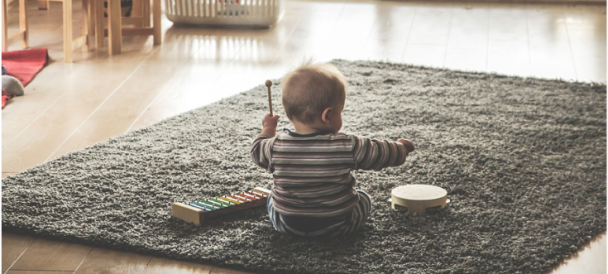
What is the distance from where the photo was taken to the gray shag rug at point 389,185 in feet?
5.00

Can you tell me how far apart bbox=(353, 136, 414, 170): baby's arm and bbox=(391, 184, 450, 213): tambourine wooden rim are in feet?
0.61

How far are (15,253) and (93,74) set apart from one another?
159 centimetres

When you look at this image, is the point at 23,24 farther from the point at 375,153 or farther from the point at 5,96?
the point at 375,153

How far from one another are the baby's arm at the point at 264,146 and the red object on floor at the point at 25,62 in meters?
1.59

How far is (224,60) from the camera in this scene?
3.28 meters

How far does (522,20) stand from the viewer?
412cm

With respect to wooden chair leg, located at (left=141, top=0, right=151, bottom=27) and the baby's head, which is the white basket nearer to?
wooden chair leg, located at (left=141, top=0, right=151, bottom=27)

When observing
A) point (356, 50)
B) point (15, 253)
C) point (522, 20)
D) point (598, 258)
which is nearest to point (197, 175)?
point (15, 253)

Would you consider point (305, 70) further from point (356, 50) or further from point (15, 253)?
point (356, 50)

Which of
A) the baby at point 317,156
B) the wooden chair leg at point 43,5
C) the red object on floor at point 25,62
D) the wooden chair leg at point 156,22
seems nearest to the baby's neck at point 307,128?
the baby at point 317,156

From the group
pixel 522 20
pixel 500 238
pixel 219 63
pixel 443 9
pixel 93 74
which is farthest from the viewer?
pixel 443 9

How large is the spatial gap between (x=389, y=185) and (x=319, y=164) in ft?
1.42

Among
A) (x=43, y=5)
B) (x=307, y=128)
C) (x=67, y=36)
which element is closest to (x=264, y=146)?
(x=307, y=128)

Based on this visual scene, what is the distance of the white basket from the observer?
382cm
